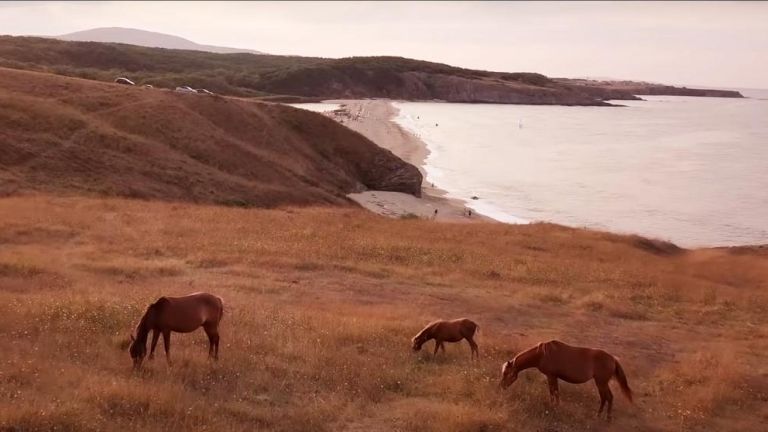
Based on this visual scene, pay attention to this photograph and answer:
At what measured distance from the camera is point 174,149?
4619 centimetres

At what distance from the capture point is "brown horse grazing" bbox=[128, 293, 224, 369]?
440 inches

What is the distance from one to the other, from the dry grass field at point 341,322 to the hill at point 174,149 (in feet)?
18.6

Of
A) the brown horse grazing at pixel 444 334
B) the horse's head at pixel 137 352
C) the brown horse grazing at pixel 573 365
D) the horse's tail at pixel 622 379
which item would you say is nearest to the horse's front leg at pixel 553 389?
the brown horse grazing at pixel 573 365

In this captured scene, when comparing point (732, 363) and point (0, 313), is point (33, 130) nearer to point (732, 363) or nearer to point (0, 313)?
point (0, 313)

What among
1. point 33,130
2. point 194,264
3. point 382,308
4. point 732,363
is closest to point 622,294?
point 732,363

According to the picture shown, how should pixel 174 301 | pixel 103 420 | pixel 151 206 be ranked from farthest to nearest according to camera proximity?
pixel 151 206
pixel 174 301
pixel 103 420

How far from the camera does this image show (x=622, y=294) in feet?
81.0

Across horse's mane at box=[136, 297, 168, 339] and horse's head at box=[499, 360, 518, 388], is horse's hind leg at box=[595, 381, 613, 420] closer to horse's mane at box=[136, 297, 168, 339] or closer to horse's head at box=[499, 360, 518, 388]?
horse's head at box=[499, 360, 518, 388]

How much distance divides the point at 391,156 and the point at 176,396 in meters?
50.3

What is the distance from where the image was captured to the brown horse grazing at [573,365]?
11.6 meters

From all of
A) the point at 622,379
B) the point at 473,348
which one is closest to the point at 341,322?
the point at 473,348

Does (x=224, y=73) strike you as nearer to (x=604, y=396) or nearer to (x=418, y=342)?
(x=418, y=342)

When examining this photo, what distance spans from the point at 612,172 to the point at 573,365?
73.2m

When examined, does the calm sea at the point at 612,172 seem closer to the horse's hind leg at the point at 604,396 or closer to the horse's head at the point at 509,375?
the horse's hind leg at the point at 604,396
